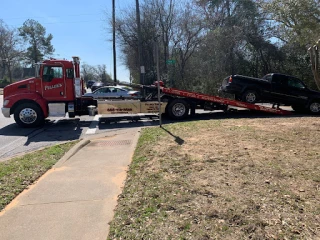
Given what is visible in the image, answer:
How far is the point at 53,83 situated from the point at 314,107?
11.5 metres

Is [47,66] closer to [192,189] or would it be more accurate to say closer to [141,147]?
[141,147]

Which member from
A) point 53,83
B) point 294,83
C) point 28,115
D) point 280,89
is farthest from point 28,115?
point 294,83

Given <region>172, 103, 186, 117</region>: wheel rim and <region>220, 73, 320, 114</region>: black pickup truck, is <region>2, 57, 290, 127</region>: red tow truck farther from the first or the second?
<region>220, 73, 320, 114</region>: black pickup truck

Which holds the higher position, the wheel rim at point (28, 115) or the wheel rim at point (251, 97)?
the wheel rim at point (251, 97)

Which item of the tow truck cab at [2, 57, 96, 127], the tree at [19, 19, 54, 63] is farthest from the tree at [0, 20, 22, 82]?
the tow truck cab at [2, 57, 96, 127]

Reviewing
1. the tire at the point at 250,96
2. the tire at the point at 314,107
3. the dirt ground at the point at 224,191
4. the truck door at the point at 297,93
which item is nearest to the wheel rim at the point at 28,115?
the dirt ground at the point at 224,191

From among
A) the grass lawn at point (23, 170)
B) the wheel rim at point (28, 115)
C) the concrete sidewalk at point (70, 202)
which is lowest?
the concrete sidewalk at point (70, 202)

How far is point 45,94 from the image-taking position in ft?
37.5

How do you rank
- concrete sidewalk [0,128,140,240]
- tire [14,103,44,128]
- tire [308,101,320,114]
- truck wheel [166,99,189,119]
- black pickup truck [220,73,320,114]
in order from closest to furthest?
1. concrete sidewalk [0,128,140,240]
2. tire [14,103,44,128]
3. truck wheel [166,99,189,119]
4. black pickup truck [220,73,320,114]
5. tire [308,101,320,114]

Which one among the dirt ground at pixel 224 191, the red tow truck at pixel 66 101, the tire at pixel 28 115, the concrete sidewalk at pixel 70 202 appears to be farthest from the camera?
the red tow truck at pixel 66 101

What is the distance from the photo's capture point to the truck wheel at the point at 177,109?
12.3 metres

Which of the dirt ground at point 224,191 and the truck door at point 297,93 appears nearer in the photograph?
the dirt ground at point 224,191

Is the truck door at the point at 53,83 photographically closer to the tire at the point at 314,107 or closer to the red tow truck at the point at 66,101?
the red tow truck at the point at 66,101

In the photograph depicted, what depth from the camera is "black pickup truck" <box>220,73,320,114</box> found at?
13125 millimetres
